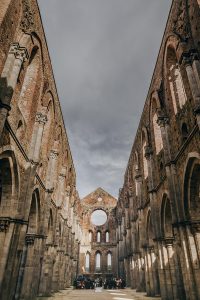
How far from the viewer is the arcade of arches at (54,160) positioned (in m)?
9.47

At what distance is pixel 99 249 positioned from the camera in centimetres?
3772

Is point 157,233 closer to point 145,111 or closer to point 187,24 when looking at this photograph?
point 145,111

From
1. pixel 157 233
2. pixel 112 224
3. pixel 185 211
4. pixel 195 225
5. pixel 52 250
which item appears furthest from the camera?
pixel 112 224

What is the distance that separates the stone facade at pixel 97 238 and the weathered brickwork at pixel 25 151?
20.0 m

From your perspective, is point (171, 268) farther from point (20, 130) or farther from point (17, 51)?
point (17, 51)

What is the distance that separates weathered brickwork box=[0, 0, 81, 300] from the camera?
9.23 metres

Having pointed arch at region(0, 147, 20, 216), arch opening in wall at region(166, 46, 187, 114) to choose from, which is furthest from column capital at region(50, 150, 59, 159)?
arch opening in wall at region(166, 46, 187, 114)

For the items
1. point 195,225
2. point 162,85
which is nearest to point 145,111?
point 162,85

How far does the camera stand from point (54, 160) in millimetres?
17125

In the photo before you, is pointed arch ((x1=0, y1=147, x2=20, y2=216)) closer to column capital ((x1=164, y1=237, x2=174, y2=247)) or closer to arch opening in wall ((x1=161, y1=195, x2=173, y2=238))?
arch opening in wall ((x1=161, y1=195, x2=173, y2=238))

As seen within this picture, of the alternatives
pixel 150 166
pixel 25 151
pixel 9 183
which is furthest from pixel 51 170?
pixel 150 166

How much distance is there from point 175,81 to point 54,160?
9.56m

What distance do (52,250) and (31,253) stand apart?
14.2 feet

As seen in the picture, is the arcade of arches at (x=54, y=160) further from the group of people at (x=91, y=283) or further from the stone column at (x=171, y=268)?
the group of people at (x=91, y=283)
